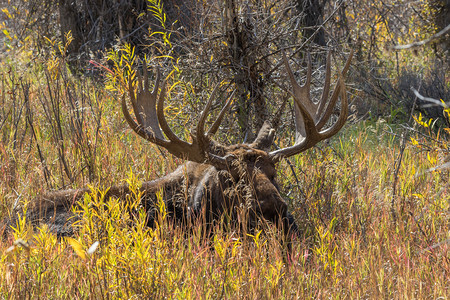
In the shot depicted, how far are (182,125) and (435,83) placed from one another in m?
4.45

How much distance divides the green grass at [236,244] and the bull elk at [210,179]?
0.61ft

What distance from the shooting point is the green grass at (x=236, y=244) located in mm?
2914

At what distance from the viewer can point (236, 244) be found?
140 inches

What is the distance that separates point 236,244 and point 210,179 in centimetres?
73

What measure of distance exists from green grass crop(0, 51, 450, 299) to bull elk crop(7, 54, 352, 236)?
187 mm

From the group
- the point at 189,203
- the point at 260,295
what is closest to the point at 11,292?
the point at 260,295

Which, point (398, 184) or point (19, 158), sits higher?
point (19, 158)

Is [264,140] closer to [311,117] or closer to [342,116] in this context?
[311,117]

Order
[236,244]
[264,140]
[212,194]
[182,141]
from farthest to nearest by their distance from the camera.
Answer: [264,140] < [182,141] < [212,194] < [236,244]

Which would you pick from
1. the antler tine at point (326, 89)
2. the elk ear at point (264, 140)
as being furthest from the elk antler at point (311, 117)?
the elk ear at point (264, 140)

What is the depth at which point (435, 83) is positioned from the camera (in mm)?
8562

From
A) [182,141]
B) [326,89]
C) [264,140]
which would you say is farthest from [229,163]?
[326,89]

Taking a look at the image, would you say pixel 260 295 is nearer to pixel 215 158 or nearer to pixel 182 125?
pixel 215 158

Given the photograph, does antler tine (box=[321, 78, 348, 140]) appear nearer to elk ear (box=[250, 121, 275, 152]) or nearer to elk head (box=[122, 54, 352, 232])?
elk head (box=[122, 54, 352, 232])
